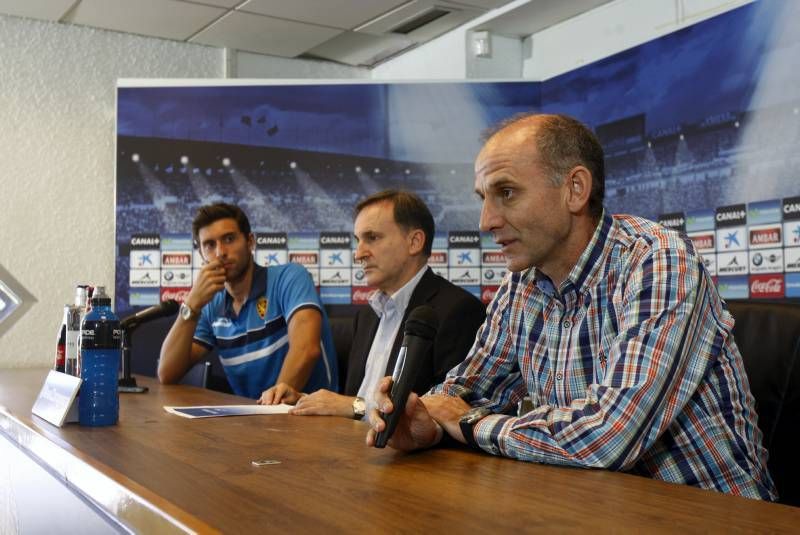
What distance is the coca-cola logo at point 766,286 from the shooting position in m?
3.09

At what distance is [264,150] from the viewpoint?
420cm

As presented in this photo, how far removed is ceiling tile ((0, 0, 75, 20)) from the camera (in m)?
4.00

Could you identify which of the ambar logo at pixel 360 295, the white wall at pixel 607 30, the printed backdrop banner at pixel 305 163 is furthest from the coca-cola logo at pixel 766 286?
the ambar logo at pixel 360 295

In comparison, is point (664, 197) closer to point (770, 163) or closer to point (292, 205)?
point (770, 163)

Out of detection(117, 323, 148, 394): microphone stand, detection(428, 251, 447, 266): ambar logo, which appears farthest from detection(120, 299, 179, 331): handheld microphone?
detection(428, 251, 447, 266): ambar logo

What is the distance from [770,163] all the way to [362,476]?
2621 mm

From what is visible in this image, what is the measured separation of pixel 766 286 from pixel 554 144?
2.10m

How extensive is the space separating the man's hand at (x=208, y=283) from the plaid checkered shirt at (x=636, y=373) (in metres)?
1.46

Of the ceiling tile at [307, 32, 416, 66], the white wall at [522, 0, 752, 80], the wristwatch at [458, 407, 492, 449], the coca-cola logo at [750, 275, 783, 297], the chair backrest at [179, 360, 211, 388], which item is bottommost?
the chair backrest at [179, 360, 211, 388]

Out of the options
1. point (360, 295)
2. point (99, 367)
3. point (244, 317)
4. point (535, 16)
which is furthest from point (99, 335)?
point (535, 16)

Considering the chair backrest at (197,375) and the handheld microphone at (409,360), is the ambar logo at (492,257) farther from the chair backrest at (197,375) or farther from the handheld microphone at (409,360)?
the handheld microphone at (409,360)

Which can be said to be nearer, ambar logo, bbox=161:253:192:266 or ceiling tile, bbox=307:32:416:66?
ambar logo, bbox=161:253:192:266

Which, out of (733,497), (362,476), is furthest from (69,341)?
(733,497)

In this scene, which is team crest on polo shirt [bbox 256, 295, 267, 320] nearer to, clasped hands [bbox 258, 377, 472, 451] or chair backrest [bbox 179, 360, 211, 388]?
chair backrest [bbox 179, 360, 211, 388]
